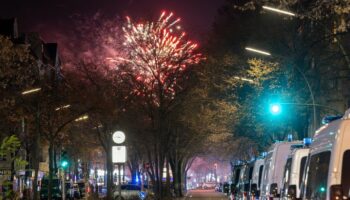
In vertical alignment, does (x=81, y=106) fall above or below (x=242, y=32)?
below

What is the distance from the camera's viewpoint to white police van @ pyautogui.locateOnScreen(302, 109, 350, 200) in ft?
28.7

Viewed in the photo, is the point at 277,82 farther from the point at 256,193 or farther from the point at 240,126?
the point at 256,193

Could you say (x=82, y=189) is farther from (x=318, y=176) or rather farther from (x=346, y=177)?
(x=346, y=177)

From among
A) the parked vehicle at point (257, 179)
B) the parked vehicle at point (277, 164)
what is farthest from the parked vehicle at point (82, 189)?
the parked vehicle at point (277, 164)

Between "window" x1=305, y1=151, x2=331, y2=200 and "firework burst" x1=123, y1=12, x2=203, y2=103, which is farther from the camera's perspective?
"firework burst" x1=123, y1=12, x2=203, y2=103

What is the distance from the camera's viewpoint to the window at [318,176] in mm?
9508

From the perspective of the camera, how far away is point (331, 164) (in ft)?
29.3

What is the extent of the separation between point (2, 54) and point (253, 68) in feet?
48.2

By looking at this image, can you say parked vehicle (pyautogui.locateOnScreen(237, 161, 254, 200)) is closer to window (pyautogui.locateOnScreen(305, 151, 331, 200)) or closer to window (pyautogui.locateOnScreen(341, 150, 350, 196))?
window (pyautogui.locateOnScreen(305, 151, 331, 200))

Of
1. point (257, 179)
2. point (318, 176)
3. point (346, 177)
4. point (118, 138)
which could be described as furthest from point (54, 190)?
point (346, 177)

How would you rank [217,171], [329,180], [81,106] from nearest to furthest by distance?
[329,180], [81,106], [217,171]

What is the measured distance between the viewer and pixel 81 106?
1654 inches

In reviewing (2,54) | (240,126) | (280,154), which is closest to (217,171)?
(240,126)

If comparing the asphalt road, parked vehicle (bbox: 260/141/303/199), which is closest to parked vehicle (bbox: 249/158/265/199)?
parked vehicle (bbox: 260/141/303/199)
